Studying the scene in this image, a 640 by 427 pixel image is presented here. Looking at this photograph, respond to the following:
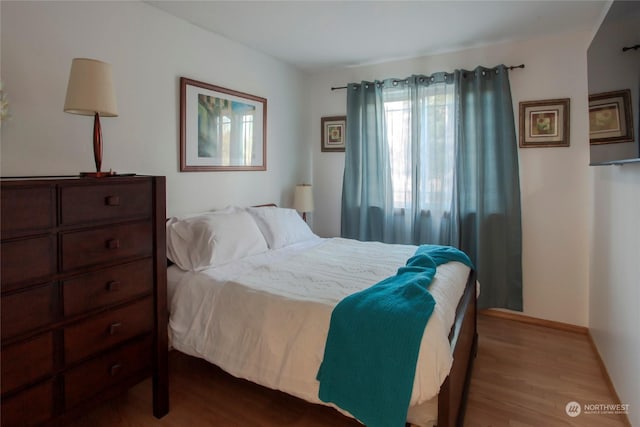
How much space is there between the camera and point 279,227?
124 inches

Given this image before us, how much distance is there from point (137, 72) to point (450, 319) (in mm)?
2502

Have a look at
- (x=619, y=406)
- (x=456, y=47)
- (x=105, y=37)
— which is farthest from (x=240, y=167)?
(x=619, y=406)

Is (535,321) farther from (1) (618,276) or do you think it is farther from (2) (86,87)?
(2) (86,87)

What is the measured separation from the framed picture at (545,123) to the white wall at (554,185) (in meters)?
0.05

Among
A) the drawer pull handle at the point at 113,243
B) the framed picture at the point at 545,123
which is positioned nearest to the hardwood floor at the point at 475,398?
the drawer pull handle at the point at 113,243

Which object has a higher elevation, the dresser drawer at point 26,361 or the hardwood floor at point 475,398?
the dresser drawer at point 26,361

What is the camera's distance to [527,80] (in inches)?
128

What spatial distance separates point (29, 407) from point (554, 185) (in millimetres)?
3785

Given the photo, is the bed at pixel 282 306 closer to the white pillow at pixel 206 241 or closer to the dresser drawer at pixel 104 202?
the white pillow at pixel 206 241

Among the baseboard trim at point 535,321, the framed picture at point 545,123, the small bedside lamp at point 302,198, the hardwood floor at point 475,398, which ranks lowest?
the hardwood floor at point 475,398

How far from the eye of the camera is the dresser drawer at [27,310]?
1.38 m

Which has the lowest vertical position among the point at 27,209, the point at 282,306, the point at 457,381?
the point at 457,381

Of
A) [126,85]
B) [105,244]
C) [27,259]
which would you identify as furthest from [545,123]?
[27,259]

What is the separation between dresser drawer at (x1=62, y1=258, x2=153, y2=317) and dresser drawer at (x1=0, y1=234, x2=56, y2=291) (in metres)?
0.12
